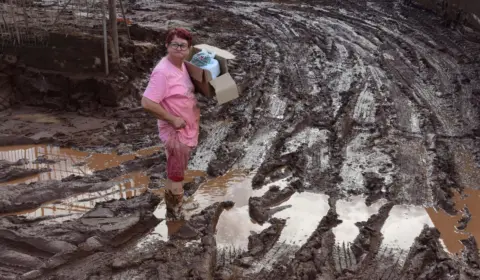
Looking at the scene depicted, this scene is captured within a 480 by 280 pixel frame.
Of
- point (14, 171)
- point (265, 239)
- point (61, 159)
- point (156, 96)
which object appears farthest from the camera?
point (61, 159)

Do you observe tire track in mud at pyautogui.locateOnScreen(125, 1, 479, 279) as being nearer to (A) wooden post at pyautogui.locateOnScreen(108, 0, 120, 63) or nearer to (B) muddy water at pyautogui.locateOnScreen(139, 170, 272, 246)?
(B) muddy water at pyautogui.locateOnScreen(139, 170, 272, 246)

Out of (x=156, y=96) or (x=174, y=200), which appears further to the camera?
(x=174, y=200)

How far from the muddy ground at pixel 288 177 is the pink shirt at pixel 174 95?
963 millimetres

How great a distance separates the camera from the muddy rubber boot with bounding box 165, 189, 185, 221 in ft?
15.6

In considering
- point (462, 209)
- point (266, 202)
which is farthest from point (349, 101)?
point (266, 202)

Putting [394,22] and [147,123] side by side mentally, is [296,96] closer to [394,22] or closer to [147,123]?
[147,123]

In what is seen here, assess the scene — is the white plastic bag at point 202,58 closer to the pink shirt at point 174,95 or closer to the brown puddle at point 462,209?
the pink shirt at point 174,95

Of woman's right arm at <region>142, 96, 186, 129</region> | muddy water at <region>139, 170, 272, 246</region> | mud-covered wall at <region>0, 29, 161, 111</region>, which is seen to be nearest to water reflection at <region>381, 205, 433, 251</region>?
muddy water at <region>139, 170, 272, 246</region>

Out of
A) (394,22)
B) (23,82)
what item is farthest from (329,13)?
(23,82)

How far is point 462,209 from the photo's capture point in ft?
17.0

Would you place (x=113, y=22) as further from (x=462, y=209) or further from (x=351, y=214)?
(x=462, y=209)

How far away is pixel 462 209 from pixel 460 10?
7914 millimetres

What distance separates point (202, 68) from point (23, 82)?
14.1ft

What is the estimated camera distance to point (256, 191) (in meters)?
5.47
